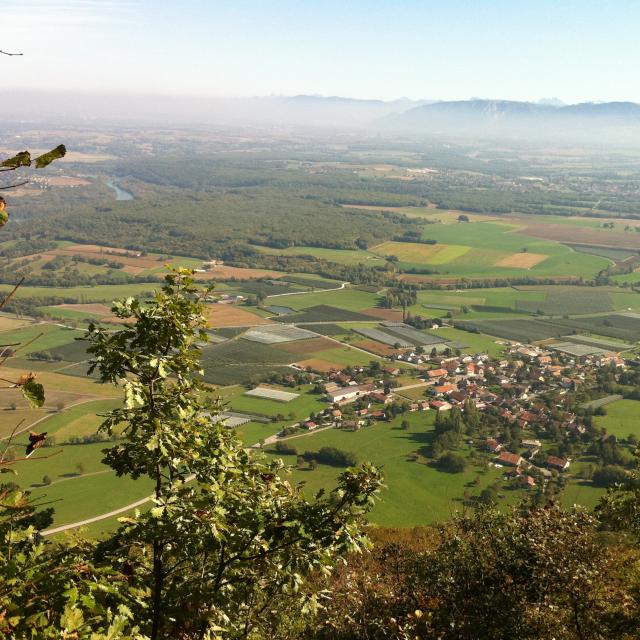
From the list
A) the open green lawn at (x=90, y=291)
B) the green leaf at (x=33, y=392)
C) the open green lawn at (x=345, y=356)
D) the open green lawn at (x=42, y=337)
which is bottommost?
the open green lawn at (x=345, y=356)

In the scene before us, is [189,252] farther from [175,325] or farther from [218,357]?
[175,325]

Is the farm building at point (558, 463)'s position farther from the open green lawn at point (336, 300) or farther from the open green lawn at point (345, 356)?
the open green lawn at point (336, 300)

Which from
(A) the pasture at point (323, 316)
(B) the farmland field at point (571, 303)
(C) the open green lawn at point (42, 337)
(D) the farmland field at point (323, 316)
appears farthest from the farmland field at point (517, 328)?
(C) the open green lawn at point (42, 337)

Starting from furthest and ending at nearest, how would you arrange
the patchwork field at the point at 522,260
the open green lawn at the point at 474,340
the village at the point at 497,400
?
the patchwork field at the point at 522,260, the open green lawn at the point at 474,340, the village at the point at 497,400

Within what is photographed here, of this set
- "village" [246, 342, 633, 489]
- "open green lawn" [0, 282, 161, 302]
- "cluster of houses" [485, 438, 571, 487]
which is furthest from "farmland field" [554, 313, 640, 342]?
"open green lawn" [0, 282, 161, 302]

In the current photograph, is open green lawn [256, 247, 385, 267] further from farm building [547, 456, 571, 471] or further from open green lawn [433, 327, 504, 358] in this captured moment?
farm building [547, 456, 571, 471]

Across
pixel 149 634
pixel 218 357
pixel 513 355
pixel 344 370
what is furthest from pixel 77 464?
pixel 513 355

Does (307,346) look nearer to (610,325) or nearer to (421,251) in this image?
(610,325)
